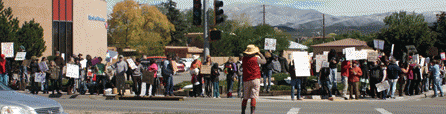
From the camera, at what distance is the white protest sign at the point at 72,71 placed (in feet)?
63.0

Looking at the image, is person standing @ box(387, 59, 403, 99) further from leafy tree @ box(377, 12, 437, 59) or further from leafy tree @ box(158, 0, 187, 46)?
leafy tree @ box(158, 0, 187, 46)


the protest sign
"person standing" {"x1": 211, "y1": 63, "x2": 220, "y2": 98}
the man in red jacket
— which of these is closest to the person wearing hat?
"person standing" {"x1": 211, "y1": 63, "x2": 220, "y2": 98}

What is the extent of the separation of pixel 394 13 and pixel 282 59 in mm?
113006

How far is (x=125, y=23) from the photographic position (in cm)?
6819

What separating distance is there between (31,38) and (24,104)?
33.0m

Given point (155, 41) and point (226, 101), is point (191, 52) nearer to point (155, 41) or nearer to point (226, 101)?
point (155, 41)

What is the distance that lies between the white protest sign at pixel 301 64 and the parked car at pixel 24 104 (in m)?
10.9

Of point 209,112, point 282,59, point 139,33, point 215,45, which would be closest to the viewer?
point 209,112

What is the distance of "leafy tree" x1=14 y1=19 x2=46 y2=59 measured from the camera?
38094 mm

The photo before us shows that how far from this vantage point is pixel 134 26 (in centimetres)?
6731

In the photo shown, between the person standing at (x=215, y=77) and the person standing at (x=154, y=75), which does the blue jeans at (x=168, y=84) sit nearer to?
the person standing at (x=154, y=75)

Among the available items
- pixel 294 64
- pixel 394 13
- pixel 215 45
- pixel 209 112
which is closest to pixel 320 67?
pixel 294 64

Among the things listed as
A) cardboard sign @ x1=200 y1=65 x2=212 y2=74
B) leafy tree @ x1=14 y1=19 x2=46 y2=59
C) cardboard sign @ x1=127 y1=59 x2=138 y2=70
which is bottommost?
cardboard sign @ x1=200 y1=65 x2=212 y2=74

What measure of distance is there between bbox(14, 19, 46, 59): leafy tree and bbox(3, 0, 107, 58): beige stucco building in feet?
7.60
